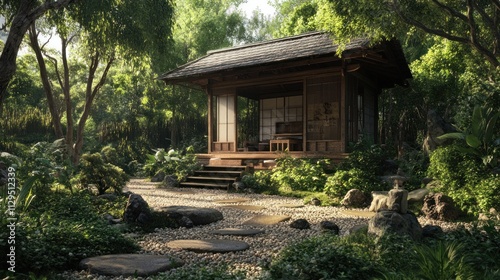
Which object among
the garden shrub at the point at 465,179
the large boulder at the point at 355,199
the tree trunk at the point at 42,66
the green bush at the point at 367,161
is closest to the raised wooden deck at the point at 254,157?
the green bush at the point at 367,161

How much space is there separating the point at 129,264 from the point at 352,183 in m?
6.16

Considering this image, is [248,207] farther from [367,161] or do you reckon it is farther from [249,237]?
[367,161]

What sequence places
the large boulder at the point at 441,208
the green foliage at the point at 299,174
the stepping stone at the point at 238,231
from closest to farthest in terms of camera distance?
the stepping stone at the point at 238,231
the large boulder at the point at 441,208
the green foliage at the point at 299,174

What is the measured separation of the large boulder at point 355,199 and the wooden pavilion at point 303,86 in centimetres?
286

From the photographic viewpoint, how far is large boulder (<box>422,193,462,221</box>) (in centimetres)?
692

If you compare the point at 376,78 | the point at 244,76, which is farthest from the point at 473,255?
the point at 376,78

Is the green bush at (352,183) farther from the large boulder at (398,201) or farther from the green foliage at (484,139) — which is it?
the large boulder at (398,201)

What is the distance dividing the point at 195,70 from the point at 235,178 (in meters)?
4.41

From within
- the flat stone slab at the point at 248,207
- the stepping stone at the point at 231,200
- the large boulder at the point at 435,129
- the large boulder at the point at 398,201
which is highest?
the large boulder at the point at 435,129

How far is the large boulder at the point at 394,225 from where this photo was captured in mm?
4734

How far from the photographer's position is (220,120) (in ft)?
48.9

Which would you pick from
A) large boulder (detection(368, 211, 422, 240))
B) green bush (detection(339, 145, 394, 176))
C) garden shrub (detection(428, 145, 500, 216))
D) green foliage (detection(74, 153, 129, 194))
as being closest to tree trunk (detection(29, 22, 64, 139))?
green foliage (detection(74, 153, 129, 194))

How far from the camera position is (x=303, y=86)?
13250mm

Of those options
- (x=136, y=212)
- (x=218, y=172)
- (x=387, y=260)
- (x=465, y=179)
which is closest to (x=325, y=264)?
(x=387, y=260)
